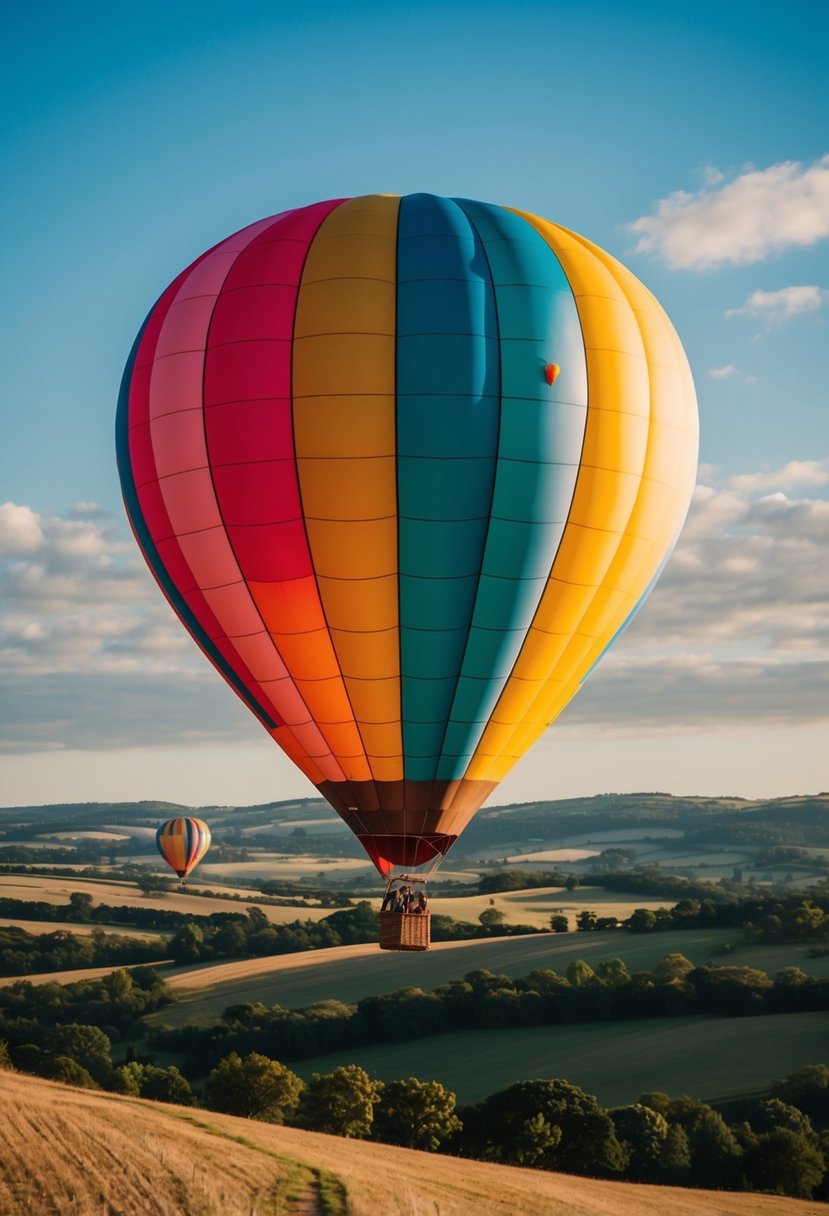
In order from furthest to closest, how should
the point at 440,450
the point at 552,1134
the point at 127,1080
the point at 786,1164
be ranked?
1. the point at 127,1080
2. the point at 786,1164
3. the point at 552,1134
4. the point at 440,450

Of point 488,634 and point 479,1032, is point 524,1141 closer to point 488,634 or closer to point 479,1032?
point 488,634

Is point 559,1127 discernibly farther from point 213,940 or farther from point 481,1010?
point 213,940

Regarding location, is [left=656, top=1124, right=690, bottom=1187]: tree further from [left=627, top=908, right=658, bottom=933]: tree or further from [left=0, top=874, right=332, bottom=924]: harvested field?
[left=0, top=874, right=332, bottom=924]: harvested field

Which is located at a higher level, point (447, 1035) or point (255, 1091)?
point (255, 1091)

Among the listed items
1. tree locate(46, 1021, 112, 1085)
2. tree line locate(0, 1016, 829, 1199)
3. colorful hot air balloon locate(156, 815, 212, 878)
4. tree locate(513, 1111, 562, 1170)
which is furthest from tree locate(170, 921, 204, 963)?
tree locate(513, 1111, 562, 1170)

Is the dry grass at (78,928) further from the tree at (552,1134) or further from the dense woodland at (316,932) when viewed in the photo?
the tree at (552,1134)

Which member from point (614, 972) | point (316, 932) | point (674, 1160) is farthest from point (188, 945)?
point (674, 1160)

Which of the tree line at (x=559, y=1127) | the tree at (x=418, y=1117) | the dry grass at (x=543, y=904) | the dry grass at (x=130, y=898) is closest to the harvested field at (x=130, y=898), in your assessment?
the dry grass at (x=130, y=898)

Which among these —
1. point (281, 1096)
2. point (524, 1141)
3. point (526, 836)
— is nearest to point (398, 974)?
point (281, 1096)
